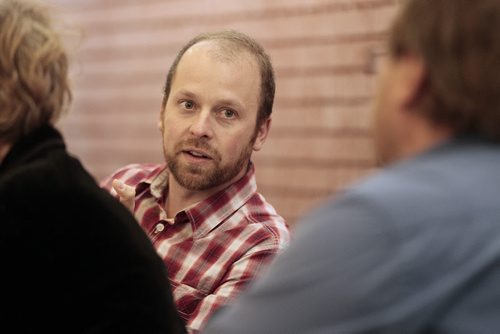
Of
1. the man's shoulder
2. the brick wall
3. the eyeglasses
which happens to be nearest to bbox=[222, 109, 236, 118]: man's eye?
the man's shoulder

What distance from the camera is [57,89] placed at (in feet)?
5.12

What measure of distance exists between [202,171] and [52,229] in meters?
0.65

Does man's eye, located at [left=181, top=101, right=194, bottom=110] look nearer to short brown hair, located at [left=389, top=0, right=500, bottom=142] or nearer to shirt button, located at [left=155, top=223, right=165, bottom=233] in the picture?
shirt button, located at [left=155, top=223, right=165, bottom=233]

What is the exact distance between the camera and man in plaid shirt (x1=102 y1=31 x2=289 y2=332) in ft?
6.25

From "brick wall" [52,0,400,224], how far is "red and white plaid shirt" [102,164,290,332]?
7.05 ft

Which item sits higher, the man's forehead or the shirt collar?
the man's forehead

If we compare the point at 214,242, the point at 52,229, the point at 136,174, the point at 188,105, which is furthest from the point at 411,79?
the point at 136,174

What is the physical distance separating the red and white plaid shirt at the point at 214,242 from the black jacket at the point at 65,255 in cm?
36

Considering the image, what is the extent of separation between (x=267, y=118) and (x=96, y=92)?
408 cm

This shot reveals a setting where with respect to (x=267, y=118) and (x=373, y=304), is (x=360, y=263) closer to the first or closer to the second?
(x=373, y=304)

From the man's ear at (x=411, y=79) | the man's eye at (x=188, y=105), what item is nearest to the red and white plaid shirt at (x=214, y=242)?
the man's eye at (x=188, y=105)

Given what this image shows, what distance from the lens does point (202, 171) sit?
2020mm

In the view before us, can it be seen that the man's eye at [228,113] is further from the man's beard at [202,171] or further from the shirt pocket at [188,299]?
the shirt pocket at [188,299]

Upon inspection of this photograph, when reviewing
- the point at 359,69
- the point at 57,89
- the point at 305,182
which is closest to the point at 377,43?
the point at 359,69
